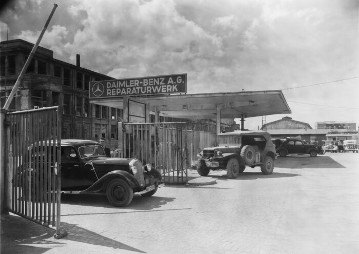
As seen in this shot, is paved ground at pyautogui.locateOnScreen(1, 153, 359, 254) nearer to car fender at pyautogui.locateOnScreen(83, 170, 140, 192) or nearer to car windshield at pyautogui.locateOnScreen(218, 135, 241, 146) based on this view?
car fender at pyautogui.locateOnScreen(83, 170, 140, 192)

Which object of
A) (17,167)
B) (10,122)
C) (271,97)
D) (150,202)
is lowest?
(150,202)

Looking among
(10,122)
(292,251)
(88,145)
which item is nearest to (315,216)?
(292,251)

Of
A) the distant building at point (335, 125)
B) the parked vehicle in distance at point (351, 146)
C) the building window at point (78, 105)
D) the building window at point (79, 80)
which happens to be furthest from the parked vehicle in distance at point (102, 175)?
the distant building at point (335, 125)

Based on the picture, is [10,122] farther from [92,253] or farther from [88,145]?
[92,253]

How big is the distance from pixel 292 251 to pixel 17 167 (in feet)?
17.4

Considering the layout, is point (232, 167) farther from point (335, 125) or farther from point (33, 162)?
point (335, 125)

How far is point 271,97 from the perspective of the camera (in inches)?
816

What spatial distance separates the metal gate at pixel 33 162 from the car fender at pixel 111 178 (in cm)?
172

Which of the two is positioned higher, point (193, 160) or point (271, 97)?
point (271, 97)

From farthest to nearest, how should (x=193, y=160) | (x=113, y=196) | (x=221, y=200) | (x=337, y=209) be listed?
(x=193, y=160), (x=221, y=200), (x=113, y=196), (x=337, y=209)

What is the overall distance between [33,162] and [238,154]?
31.7 ft

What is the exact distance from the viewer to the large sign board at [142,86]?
15156 millimetres

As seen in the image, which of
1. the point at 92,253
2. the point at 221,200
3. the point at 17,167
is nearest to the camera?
the point at 92,253

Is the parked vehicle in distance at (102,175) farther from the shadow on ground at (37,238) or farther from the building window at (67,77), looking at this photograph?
the building window at (67,77)
